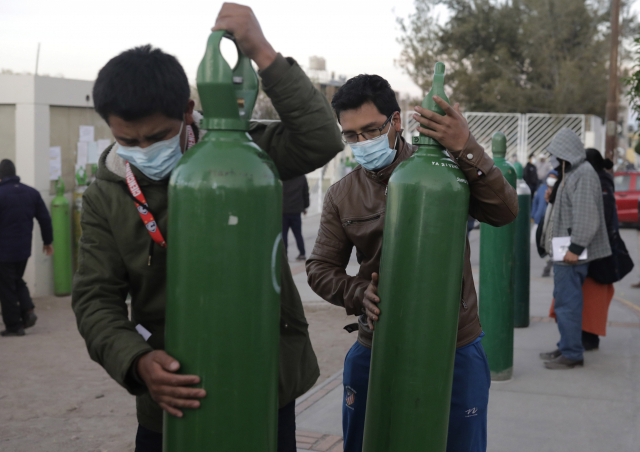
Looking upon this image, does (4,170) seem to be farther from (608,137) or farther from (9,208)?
(608,137)

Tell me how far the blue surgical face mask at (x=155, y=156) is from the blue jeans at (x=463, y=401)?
1198 mm

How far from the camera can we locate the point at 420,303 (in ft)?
6.06

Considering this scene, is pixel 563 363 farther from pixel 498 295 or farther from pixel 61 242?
pixel 61 242

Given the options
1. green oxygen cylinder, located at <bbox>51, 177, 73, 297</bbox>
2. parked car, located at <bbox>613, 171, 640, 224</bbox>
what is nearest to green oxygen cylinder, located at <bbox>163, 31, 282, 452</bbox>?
green oxygen cylinder, located at <bbox>51, 177, 73, 297</bbox>

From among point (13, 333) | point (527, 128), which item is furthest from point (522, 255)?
point (527, 128)

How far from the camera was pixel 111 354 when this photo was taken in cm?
169

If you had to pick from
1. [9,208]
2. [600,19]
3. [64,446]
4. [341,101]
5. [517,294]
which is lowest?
[64,446]

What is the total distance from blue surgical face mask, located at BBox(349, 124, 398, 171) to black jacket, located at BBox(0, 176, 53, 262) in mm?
6090

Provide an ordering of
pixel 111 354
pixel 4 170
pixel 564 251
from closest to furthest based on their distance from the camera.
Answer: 1. pixel 111 354
2. pixel 564 251
3. pixel 4 170

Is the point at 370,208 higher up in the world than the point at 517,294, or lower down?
higher up

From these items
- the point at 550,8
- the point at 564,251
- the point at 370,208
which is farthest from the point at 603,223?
the point at 550,8

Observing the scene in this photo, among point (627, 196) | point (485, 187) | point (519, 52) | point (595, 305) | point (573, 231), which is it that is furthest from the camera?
point (519, 52)

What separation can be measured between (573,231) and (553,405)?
1455 mm

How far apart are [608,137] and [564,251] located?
1399 centimetres
